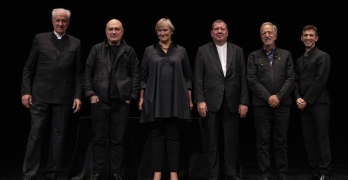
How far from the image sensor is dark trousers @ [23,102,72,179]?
3.85 meters

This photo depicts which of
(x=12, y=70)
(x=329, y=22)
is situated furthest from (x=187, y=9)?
(x=12, y=70)

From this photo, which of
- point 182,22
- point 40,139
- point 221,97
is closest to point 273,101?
point 221,97

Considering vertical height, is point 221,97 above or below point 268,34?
below

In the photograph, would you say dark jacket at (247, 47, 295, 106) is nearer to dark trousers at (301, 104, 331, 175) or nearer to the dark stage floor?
dark trousers at (301, 104, 331, 175)

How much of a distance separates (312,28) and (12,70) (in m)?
4.11

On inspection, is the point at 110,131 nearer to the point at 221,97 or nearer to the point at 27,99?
the point at 27,99

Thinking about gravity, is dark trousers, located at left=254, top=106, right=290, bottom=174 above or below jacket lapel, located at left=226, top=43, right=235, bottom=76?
below

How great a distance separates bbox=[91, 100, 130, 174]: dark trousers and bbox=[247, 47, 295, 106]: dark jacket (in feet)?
3.36

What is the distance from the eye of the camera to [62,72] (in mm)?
3922

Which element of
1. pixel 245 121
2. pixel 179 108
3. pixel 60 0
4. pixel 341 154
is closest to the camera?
pixel 179 108

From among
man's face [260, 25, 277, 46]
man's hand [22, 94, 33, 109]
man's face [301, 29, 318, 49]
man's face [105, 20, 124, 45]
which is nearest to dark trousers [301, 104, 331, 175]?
man's face [301, 29, 318, 49]

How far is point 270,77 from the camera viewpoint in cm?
400

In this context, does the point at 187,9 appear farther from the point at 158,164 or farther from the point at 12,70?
the point at 158,164

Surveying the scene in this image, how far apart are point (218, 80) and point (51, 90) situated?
1278 mm
